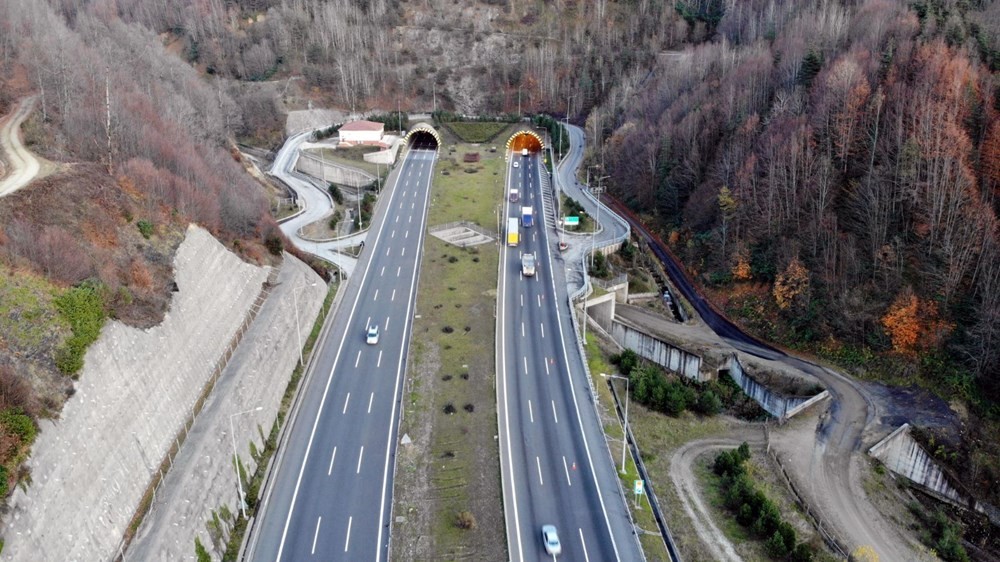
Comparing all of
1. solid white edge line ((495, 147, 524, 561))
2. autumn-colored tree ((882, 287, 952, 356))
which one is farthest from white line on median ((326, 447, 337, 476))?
autumn-colored tree ((882, 287, 952, 356))

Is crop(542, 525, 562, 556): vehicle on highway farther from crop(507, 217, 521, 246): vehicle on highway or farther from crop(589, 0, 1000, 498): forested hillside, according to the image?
crop(507, 217, 521, 246): vehicle on highway

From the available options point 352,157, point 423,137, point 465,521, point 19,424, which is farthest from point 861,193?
point 423,137

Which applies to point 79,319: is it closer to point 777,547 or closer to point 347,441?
point 347,441

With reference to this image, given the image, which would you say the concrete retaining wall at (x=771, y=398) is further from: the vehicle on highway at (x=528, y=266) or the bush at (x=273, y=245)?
the bush at (x=273, y=245)

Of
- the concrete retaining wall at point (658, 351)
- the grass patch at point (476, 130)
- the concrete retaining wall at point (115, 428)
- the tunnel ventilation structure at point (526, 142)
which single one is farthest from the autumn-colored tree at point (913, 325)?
the grass patch at point (476, 130)

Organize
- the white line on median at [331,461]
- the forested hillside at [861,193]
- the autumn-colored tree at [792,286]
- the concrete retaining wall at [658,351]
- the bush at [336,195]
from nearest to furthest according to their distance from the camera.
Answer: the white line on median at [331,461] < the forested hillside at [861,193] < the concrete retaining wall at [658,351] < the autumn-colored tree at [792,286] < the bush at [336,195]
